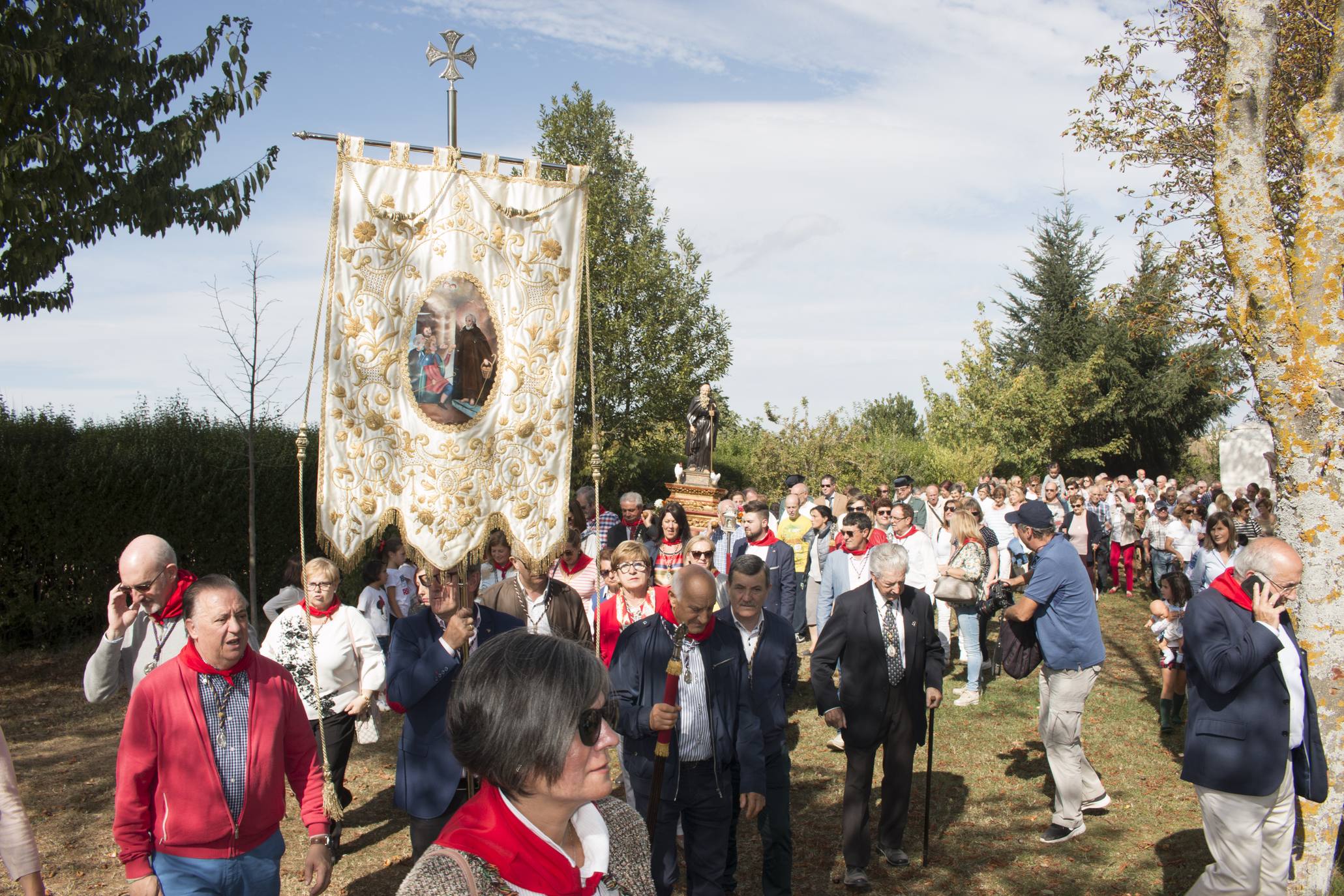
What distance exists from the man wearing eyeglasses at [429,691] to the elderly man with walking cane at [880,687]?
97.4 inches

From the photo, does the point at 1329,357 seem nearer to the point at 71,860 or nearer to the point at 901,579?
the point at 901,579

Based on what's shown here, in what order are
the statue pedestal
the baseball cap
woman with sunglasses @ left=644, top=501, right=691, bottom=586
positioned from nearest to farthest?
the baseball cap → woman with sunglasses @ left=644, top=501, right=691, bottom=586 → the statue pedestal

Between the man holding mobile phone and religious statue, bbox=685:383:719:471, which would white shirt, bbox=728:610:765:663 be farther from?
religious statue, bbox=685:383:719:471

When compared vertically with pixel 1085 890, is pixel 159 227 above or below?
above

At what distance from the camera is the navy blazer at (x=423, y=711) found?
4.99 meters

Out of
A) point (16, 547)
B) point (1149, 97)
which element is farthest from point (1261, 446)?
point (16, 547)

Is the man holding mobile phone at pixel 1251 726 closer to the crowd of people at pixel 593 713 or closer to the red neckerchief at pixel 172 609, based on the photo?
the crowd of people at pixel 593 713

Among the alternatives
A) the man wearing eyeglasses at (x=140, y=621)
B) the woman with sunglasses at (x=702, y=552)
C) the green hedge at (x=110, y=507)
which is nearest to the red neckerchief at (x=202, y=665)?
the man wearing eyeglasses at (x=140, y=621)

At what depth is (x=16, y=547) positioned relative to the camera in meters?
13.3

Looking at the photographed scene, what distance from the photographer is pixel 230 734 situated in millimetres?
3881

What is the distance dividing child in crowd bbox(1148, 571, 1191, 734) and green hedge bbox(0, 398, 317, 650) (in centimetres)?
1161

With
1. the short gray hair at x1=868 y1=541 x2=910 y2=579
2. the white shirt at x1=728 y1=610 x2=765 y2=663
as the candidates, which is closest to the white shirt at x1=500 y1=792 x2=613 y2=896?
the white shirt at x1=728 y1=610 x2=765 y2=663

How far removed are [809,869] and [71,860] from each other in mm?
5158

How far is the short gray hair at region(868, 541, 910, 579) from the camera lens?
646 cm
